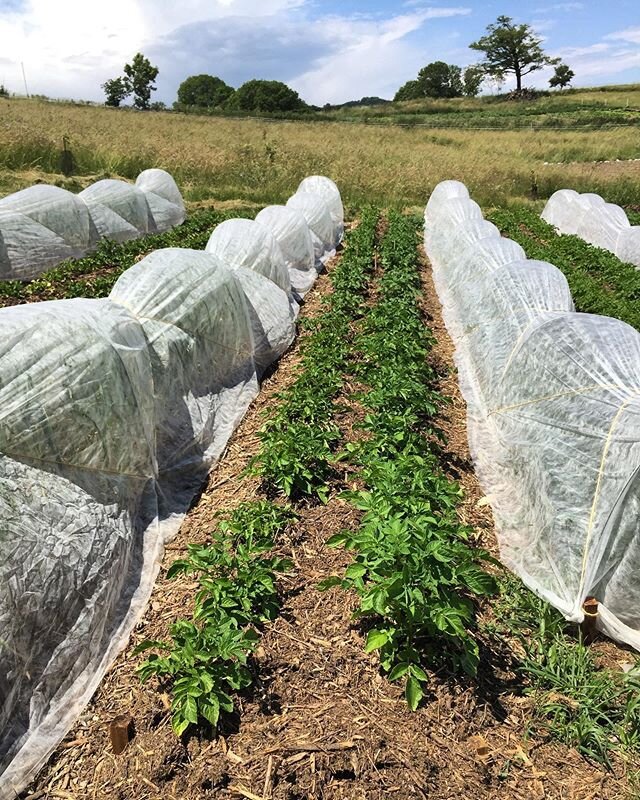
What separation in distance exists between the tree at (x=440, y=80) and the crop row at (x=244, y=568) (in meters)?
78.7

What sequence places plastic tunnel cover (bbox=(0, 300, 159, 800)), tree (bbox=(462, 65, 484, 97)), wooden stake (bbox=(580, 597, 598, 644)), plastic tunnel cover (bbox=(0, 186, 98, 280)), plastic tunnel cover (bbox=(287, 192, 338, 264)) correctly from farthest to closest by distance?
tree (bbox=(462, 65, 484, 97)) → plastic tunnel cover (bbox=(287, 192, 338, 264)) → plastic tunnel cover (bbox=(0, 186, 98, 280)) → wooden stake (bbox=(580, 597, 598, 644)) → plastic tunnel cover (bbox=(0, 300, 159, 800))

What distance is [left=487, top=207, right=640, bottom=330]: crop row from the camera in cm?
810

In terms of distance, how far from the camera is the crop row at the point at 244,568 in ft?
8.64

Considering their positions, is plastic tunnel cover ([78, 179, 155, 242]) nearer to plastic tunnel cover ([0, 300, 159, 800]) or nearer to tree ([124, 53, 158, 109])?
plastic tunnel cover ([0, 300, 159, 800])

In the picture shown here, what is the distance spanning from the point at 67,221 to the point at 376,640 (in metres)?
11.0

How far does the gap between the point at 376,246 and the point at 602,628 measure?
1052 centimetres

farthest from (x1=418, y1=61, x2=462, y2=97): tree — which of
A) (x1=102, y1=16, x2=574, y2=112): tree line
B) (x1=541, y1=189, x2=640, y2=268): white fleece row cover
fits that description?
(x1=541, y1=189, x2=640, y2=268): white fleece row cover

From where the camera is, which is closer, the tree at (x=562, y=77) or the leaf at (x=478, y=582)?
the leaf at (x=478, y=582)

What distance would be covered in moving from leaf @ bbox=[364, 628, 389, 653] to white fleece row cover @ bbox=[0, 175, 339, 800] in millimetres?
1464

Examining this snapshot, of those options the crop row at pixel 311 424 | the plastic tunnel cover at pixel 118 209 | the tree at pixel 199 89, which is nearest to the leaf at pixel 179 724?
the crop row at pixel 311 424

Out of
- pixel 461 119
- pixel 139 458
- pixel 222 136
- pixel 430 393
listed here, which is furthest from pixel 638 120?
pixel 139 458

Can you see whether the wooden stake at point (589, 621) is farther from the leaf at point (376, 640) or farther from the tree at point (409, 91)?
the tree at point (409, 91)

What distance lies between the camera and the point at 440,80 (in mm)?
76125

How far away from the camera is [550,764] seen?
263cm
